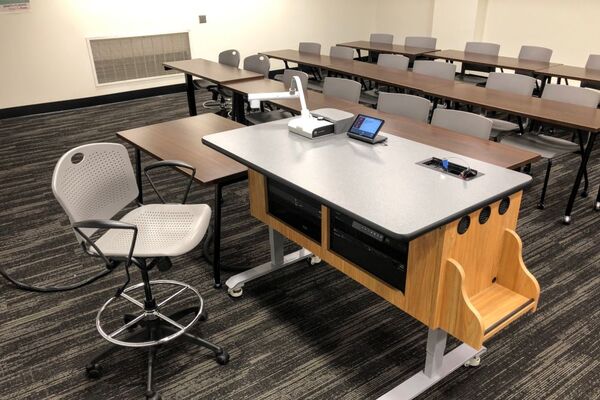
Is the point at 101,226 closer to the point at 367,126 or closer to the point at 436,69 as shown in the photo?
the point at 367,126

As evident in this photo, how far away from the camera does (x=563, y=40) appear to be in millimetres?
6152

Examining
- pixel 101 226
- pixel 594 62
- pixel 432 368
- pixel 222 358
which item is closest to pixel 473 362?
pixel 432 368

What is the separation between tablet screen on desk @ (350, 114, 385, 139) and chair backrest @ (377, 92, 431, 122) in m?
1.14

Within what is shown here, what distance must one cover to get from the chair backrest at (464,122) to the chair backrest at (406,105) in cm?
16

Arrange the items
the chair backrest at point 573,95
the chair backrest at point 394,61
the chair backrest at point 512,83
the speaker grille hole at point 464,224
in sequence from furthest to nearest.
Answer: the chair backrest at point 394,61 → the chair backrest at point 512,83 → the chair backrest at point 573,95 → the speaker grille hole at point 464,224

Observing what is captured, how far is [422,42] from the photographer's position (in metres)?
6.30

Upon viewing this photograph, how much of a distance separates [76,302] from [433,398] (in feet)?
6.25

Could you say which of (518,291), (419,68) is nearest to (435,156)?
(518,291)

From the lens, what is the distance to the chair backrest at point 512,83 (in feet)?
12.4

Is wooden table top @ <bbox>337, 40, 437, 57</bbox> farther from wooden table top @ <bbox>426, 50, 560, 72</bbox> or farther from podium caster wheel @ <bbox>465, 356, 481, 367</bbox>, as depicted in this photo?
podium caster wheel @ <bbox>465, 356, 481, 367</bbox>

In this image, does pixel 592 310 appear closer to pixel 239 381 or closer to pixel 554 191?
pixel 554 191

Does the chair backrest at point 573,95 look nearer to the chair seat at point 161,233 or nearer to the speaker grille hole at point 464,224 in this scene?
the speaker grille hole at point 464,224

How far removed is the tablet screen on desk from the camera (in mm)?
2158

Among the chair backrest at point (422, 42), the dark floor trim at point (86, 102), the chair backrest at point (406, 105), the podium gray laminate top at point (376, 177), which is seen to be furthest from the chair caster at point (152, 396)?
the chair backrest at point (422, 42)
